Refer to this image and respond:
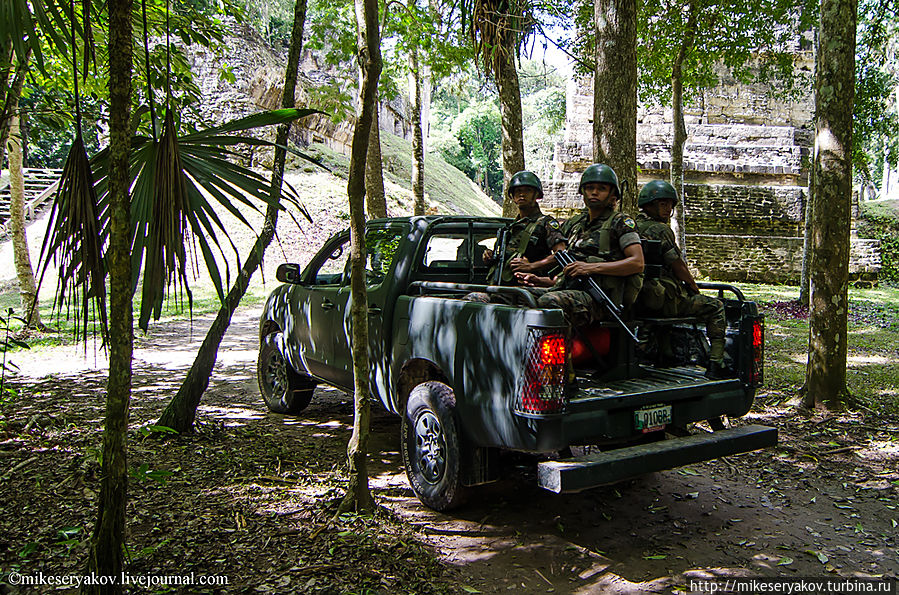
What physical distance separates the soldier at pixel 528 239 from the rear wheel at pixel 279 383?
90.1 inches

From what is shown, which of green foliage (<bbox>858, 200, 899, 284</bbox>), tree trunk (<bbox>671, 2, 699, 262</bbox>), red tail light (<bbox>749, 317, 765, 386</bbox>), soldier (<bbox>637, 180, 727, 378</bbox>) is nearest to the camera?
red tail light (<bbox>749, 317, 765, 386</bbox>)

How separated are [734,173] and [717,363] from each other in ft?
62.6

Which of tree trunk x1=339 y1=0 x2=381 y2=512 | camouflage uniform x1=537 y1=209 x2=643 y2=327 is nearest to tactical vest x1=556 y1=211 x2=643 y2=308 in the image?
camouflage uniform x1=537 y1=209 x2=643 y2=327

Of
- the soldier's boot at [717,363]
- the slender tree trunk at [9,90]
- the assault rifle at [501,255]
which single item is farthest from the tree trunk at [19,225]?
the soldier's boot at [717,363]

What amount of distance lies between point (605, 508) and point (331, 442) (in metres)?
2.29

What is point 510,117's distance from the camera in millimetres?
9773

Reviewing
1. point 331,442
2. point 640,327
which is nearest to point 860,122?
point 640,327

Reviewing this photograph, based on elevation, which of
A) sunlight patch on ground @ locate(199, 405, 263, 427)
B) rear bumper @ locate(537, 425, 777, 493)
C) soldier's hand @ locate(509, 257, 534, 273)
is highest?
soldier's hand @ locate(509, 257, 534, 273)

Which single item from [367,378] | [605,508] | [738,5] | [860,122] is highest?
[738,5]

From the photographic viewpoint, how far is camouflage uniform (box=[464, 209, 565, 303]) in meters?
4.92

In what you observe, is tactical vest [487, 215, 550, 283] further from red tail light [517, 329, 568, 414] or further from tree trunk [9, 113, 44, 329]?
tree trunk [9, 113, 44, 329]

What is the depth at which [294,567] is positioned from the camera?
132 inches

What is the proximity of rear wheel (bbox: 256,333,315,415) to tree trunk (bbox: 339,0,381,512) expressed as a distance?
7.57 ft

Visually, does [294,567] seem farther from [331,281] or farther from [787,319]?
[787,319]
